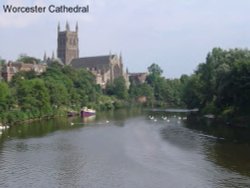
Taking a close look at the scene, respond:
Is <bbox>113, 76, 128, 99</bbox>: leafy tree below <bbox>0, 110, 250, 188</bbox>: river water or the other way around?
the other way around

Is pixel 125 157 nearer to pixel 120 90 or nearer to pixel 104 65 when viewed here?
pixel 120 90

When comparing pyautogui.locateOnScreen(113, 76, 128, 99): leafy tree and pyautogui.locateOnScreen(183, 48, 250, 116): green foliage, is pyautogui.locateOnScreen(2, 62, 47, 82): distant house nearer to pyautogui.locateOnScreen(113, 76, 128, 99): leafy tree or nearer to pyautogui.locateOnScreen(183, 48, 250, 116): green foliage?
pyautogui.locateOnScreen(113, 76, 128, 99): leafy tree

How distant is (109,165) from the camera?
41.9 metres

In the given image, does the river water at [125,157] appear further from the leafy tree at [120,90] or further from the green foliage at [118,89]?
the green foliage at [118,89]

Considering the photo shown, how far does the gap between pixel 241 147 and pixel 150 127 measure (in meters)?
26.4

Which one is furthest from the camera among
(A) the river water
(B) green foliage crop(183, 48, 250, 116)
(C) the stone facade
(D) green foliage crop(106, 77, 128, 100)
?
(C) the stone facade

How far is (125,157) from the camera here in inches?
1812

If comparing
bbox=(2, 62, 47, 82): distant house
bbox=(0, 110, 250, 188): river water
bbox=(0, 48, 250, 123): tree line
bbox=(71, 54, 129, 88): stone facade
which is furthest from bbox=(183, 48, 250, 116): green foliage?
bbox=(71, 54, 129, 88): stone facade

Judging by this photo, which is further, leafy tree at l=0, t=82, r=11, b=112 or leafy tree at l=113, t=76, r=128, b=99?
leafy tree at l=113, t=76, r=128, b=99

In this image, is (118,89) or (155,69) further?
(155,69)

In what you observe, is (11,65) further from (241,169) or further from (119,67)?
(241,169)

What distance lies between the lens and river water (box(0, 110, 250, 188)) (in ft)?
119

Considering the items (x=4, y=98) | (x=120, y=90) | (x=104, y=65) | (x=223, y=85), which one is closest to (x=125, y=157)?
(x=223, y=85)

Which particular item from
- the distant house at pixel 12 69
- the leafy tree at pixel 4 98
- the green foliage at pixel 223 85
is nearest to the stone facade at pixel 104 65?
the distant house at pixel 12 69
